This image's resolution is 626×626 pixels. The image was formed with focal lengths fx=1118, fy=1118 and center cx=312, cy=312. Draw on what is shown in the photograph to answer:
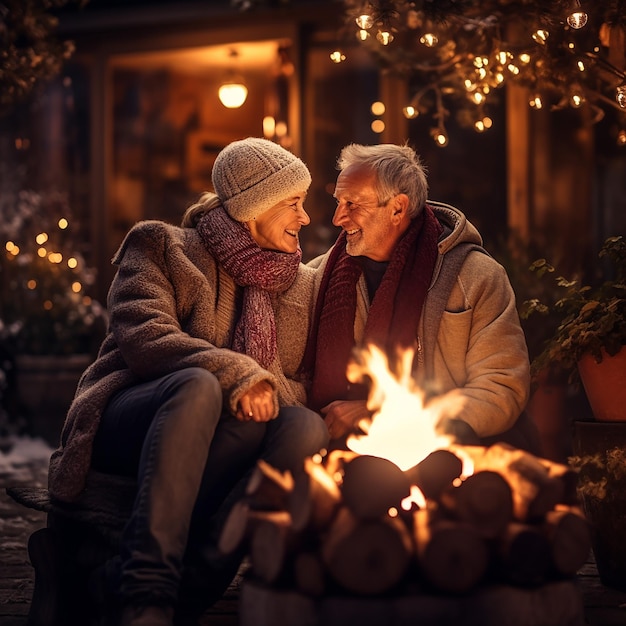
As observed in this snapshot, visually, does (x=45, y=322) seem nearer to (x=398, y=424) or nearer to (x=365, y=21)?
(x=365, y=21)

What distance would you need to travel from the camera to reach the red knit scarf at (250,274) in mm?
3783

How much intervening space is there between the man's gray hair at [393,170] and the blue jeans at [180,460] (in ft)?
3.29

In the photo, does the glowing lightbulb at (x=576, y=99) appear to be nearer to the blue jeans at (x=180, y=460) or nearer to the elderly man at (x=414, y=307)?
the elderly man at (x=414, y=307)

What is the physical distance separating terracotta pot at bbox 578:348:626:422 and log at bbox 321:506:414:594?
66.6 inches

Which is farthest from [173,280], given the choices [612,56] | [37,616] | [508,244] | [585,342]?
[508,244]

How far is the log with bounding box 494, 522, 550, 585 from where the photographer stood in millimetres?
2678

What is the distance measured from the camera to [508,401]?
12.2ft

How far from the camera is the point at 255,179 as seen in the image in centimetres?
394

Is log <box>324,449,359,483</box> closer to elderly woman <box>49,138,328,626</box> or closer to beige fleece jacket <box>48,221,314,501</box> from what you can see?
elderly woman <box>49,138,328,626</box>

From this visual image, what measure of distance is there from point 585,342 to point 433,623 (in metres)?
1.69

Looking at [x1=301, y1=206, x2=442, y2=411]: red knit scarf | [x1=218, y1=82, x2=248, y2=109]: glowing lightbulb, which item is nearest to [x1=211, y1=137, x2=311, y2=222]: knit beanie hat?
[x1=301, y1=206, x2=442, y2=411]: red knit scarf

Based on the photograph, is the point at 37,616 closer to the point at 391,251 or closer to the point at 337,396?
the point at 337,396

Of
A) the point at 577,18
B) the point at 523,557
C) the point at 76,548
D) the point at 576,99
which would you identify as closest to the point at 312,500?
the point at 523,557

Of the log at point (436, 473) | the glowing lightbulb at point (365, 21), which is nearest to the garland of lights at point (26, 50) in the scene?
the glowing lightbulb at point (365, 21)
